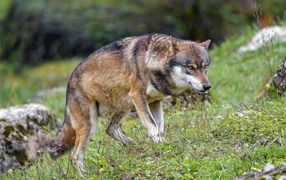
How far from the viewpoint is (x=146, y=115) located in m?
7.94

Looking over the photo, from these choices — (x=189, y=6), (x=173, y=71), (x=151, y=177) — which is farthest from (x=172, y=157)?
(x=189, y=6)

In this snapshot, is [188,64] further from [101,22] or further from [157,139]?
[101,22]

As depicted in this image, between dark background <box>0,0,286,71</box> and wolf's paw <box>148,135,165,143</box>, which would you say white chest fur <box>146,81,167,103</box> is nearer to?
wolf's paw <box>148,135,165,143</box>

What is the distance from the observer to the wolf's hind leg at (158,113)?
27.2 ft

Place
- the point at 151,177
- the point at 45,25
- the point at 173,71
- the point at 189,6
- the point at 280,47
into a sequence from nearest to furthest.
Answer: the point at 151,177 → the point at 173,71 → the point at 280,47 → the point at 189,6 → the point at 45,25

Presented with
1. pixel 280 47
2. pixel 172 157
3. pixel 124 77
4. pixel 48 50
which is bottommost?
pixel 48 50

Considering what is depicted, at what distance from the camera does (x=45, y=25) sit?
2166 centimetres

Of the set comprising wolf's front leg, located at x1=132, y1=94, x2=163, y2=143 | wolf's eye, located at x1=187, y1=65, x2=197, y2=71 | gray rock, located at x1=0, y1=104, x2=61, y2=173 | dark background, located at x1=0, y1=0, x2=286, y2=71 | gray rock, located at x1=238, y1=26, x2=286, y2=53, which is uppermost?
wolf's eye, located at x1=187, y1=65, x2=197, y2=71

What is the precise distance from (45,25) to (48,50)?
2.84ft

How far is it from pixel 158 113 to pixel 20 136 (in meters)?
2.67

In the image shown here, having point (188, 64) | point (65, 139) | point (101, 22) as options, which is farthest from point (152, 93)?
point (101, 22)

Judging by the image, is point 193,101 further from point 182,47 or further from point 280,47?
point 280,47

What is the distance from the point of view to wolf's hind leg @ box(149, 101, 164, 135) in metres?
8.28

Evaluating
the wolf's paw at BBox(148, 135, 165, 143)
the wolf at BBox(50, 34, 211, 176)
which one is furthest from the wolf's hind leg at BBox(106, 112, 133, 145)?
the wolf's paw at BBox(148, 135, 165, 143)
